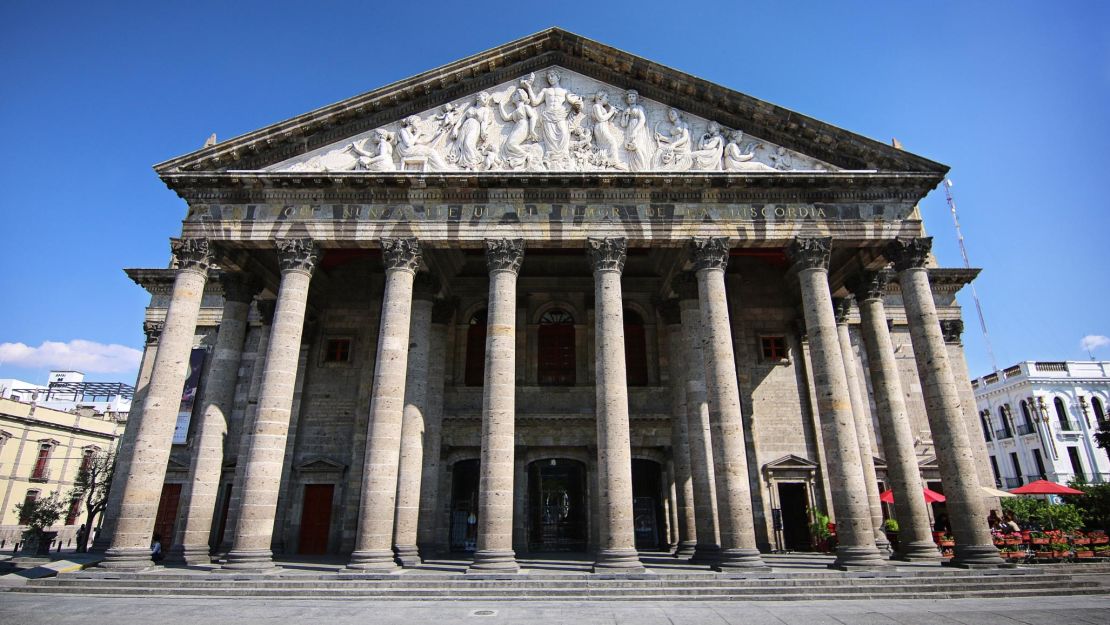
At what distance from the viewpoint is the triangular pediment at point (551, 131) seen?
1681cm

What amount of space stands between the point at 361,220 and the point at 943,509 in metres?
23.1

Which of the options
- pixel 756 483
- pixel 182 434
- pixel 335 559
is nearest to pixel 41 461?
pixel 182 434

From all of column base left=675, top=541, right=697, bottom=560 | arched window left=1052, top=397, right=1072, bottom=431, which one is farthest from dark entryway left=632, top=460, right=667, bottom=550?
arched window left=1052, top=397, right=1072, bottom=431

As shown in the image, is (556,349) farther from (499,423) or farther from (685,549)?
(685,549)

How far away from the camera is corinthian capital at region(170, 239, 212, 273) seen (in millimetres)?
16281

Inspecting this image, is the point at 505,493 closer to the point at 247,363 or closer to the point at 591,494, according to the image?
the point at 591,494

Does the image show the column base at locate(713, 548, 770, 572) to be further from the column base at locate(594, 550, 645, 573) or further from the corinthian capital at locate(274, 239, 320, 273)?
the corinthian capital at locate(274, 239, 320, 273)

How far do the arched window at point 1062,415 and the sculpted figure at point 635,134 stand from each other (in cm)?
4014

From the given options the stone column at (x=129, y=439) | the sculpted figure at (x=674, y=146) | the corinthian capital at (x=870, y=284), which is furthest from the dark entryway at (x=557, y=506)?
the stone column at (x=129, y=439)

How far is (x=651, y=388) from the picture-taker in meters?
21.0

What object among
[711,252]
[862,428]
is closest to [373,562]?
[711,252]

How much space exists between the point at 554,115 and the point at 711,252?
632 cm

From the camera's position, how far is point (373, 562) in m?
13.7

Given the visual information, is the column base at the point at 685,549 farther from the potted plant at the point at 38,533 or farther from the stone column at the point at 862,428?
the potted plant at the point at 38,533
